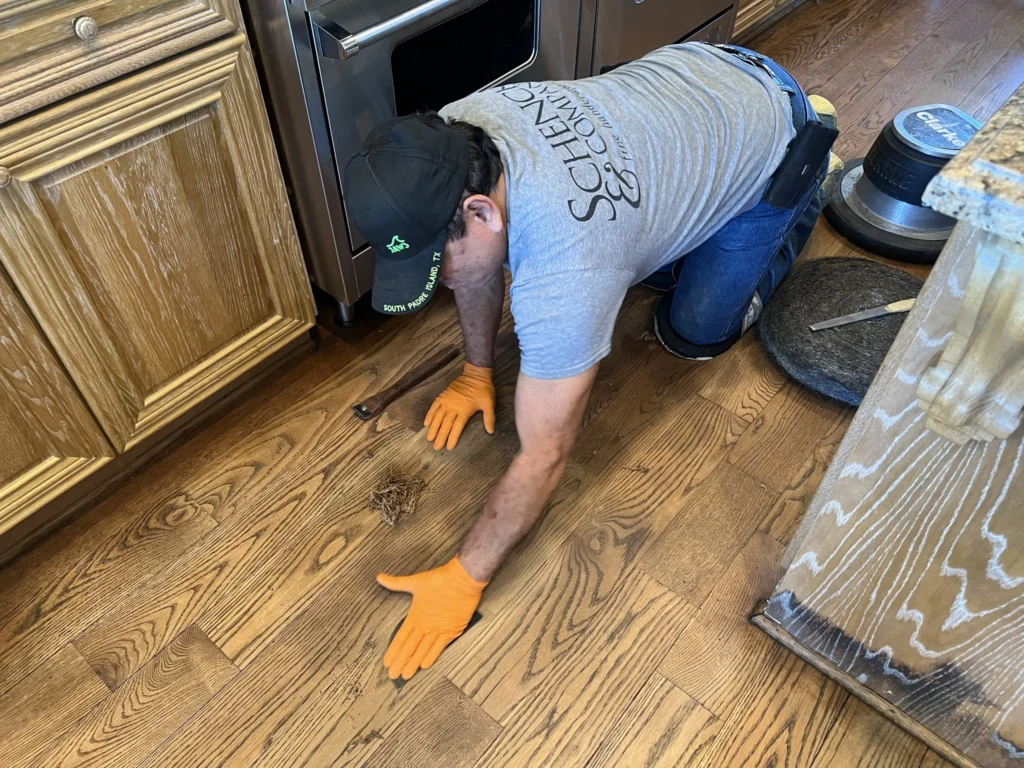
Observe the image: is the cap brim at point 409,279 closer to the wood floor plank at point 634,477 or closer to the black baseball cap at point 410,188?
the black baseball cap at point 410,188

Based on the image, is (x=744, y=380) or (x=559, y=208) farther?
(x=744, y=380)

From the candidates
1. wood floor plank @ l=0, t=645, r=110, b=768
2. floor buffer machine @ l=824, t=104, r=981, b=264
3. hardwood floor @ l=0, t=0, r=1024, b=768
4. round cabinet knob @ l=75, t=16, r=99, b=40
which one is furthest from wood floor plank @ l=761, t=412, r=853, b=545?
round cabinet knob @ l=75, t=16, r=99, b=40

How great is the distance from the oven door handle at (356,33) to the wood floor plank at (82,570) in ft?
2.53

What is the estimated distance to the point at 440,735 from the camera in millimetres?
984

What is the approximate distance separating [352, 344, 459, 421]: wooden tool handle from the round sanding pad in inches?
25.4

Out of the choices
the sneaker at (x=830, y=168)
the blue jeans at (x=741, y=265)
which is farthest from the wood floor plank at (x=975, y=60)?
the blue jeans at (x=741, y=265)

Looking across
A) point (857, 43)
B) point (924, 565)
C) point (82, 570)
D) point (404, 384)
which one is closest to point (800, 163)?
point (924, 565)

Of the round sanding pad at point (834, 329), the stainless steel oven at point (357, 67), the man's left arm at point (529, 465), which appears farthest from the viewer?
the round sanding pad at point (834, 329)

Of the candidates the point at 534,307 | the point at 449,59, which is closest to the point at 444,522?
the point at 534,307

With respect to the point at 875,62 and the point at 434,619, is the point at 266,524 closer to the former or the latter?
the point at 434,619

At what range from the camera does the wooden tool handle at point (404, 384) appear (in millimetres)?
1355

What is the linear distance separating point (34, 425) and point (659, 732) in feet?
3.20

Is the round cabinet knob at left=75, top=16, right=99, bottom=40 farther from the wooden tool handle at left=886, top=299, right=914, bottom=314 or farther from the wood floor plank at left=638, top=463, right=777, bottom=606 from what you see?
the wooden tool handle at left=886, top=299, right=914, bottom=314

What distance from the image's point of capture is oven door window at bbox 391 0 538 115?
1.17 metres
